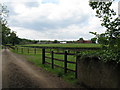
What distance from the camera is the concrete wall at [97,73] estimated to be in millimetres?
3686

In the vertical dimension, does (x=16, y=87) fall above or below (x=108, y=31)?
below

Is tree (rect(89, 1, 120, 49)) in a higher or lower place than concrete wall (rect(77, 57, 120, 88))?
higher

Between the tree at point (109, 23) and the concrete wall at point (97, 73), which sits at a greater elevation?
the tree at point (109, 23)

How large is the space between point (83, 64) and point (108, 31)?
67.0 inches

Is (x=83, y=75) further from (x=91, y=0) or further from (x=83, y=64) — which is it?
(x=91, y=0)

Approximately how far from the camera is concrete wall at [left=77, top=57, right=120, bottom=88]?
3686mm

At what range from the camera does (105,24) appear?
4.21m

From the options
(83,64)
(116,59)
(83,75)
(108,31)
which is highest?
A: (108,31)

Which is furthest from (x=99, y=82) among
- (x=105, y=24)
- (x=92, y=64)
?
(x=105, y=24)

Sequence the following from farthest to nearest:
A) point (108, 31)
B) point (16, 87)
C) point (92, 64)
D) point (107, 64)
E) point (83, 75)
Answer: point (83, 75), point (16, 87), point (92, 64), point (108, 31), point (107, 64)

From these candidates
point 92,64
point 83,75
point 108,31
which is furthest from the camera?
point 83,75

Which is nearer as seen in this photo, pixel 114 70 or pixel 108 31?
pixel 114 70

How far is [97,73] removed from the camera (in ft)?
14.3

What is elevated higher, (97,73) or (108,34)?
(108,34)
